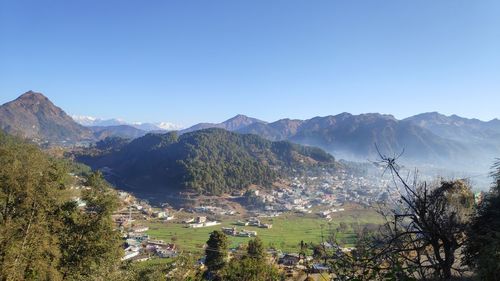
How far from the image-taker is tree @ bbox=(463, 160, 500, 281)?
3.24 meters

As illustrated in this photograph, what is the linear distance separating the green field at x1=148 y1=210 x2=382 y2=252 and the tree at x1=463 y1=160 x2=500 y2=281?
2896 centimetres

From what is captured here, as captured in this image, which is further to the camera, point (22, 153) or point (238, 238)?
point (238, 238)

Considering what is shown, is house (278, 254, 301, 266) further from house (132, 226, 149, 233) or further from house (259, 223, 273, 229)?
house (259, 223, 273, 229)

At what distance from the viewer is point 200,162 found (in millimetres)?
88062

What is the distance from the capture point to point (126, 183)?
281ft

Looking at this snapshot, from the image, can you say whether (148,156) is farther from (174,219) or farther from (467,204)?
(467,204)

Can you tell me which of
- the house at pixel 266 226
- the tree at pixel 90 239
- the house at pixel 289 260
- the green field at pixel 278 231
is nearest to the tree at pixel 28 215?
the tree at pixel 90 239

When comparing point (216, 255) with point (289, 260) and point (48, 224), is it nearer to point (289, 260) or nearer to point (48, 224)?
point (289, 260)

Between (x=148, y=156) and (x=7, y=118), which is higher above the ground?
(x=7, y=118)

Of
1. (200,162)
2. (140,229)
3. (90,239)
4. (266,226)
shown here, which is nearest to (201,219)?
(266,226)

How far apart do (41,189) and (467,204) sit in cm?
1197

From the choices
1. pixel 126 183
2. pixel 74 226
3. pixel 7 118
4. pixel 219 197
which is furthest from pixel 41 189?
pixel 7 118

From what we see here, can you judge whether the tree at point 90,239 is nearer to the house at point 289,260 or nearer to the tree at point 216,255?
the tree at point 216,255

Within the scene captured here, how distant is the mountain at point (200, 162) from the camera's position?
79500mm
